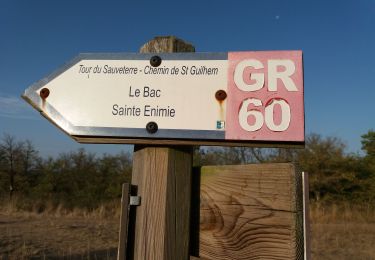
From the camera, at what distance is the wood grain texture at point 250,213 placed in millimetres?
1019

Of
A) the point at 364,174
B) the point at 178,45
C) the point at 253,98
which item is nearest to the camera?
the point at 253,98

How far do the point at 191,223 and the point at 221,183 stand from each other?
18 cm

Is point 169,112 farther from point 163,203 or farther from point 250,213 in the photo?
point 250,213

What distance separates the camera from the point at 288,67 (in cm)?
114

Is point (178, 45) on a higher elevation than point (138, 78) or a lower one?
Answer: higher

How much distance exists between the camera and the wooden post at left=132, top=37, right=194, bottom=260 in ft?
3.86

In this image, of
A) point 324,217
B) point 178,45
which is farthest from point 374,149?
point 178,45

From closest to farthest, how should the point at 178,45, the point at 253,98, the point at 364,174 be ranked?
the point at 253,98 → the point at 178,45 → the point at 364,174

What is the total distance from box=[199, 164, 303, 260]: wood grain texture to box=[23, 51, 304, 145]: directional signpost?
11 cm

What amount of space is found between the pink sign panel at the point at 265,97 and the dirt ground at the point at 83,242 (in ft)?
17.2

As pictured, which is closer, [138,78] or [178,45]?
[138,78]

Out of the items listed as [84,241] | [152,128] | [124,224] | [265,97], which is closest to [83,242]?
[84,241]

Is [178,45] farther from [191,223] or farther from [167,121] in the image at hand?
[191,223]

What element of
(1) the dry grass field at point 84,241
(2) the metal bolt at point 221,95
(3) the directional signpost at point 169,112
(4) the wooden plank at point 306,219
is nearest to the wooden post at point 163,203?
(3) the directional signpost at point 169,112
